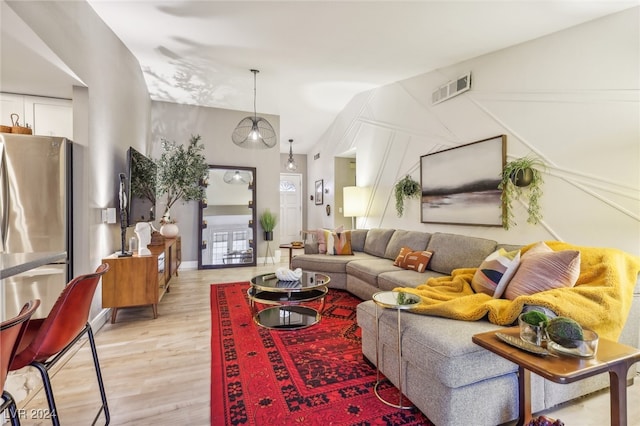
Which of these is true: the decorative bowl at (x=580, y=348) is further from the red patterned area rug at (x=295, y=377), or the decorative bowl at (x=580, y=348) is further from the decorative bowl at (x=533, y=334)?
the red patterned area rug at (x=295, y=377)

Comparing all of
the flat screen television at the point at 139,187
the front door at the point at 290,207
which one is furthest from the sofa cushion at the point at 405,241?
the front door at the point at 290,207

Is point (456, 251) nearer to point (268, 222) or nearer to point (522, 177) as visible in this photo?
point (522, 177)

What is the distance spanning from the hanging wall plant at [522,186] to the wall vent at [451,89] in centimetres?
101

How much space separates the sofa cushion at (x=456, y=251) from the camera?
2.81m

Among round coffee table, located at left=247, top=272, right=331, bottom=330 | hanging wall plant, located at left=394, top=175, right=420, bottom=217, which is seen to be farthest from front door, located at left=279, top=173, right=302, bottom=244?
round coffee table, located at left=247, top=272, right=331, bottom=330

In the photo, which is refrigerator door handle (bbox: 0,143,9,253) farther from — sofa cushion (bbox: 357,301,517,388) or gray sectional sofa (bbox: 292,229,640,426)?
sofa cushion (bbox: 357,301,517,388)

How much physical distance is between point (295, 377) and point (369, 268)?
5.61ft

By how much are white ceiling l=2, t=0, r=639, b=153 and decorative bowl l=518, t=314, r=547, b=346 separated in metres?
2.34

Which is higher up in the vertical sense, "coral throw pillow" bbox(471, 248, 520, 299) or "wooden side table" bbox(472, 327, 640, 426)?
"coral throw pillow" bbox(471, 248, 520, 299)

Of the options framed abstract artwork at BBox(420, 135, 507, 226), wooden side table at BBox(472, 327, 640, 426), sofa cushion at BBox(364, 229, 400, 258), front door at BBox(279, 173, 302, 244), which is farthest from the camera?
front door at BBox(279, 173, 302, 244)

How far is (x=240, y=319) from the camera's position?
2.99m

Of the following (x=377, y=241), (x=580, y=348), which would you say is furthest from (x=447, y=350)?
(x=377, y=241)

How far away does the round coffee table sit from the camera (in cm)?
264

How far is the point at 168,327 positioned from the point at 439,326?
2.54 metres
